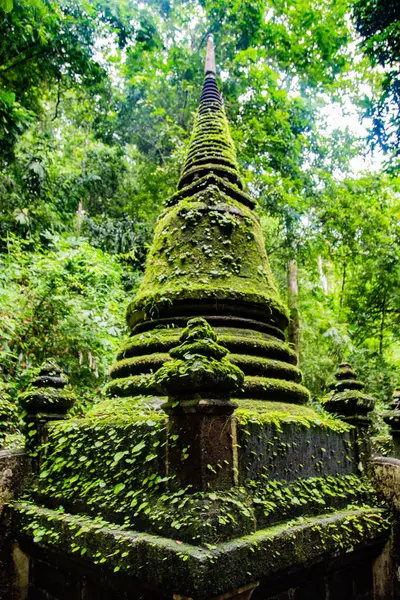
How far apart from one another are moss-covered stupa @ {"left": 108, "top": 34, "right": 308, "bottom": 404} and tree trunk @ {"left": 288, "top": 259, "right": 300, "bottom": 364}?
643 cm

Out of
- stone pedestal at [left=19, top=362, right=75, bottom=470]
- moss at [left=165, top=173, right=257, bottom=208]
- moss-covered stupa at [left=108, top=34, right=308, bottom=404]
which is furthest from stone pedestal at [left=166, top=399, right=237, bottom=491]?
moss at [left=165, top=173, right=257, bottom=208]

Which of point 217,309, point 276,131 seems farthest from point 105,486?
point 276,131

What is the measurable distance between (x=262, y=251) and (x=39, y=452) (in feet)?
9.85

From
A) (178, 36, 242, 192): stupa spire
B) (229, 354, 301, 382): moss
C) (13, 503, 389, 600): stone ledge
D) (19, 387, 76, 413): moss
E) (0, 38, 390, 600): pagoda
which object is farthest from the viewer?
(178, 36, 242, 192): stupa spire

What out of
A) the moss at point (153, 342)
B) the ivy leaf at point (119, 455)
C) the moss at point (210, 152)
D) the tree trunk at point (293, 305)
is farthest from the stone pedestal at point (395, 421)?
the tree trunk at point (293, 305)

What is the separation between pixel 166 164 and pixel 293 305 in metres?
5.33

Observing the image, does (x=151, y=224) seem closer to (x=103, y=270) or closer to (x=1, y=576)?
(x=103, y=270)

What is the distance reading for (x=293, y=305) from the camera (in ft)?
40.3

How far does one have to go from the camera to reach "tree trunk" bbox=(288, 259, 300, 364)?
11437 millimetres

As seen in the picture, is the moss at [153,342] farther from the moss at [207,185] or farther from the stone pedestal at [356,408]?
the moss at [207,185]

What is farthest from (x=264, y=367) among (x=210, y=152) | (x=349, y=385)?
(x=210, y=152)

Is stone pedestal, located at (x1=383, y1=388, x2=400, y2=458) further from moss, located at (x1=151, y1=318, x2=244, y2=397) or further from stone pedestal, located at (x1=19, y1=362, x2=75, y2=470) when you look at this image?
stone pedestal, located at (x1=19, y1=362, x2=75, y2=470)

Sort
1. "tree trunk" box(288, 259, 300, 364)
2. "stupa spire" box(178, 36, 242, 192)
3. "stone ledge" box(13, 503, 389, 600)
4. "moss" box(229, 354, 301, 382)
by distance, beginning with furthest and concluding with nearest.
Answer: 1. "tree trunk" box(288, 259, 300, 364)
2. "stupa spire" box(178, 36, 242, 192)
3. "moss" box(229, 354, 301, 382)
4. "stone ledge" box(13, 503, 389, 600)

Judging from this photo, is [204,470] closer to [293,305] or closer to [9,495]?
[9,495]
